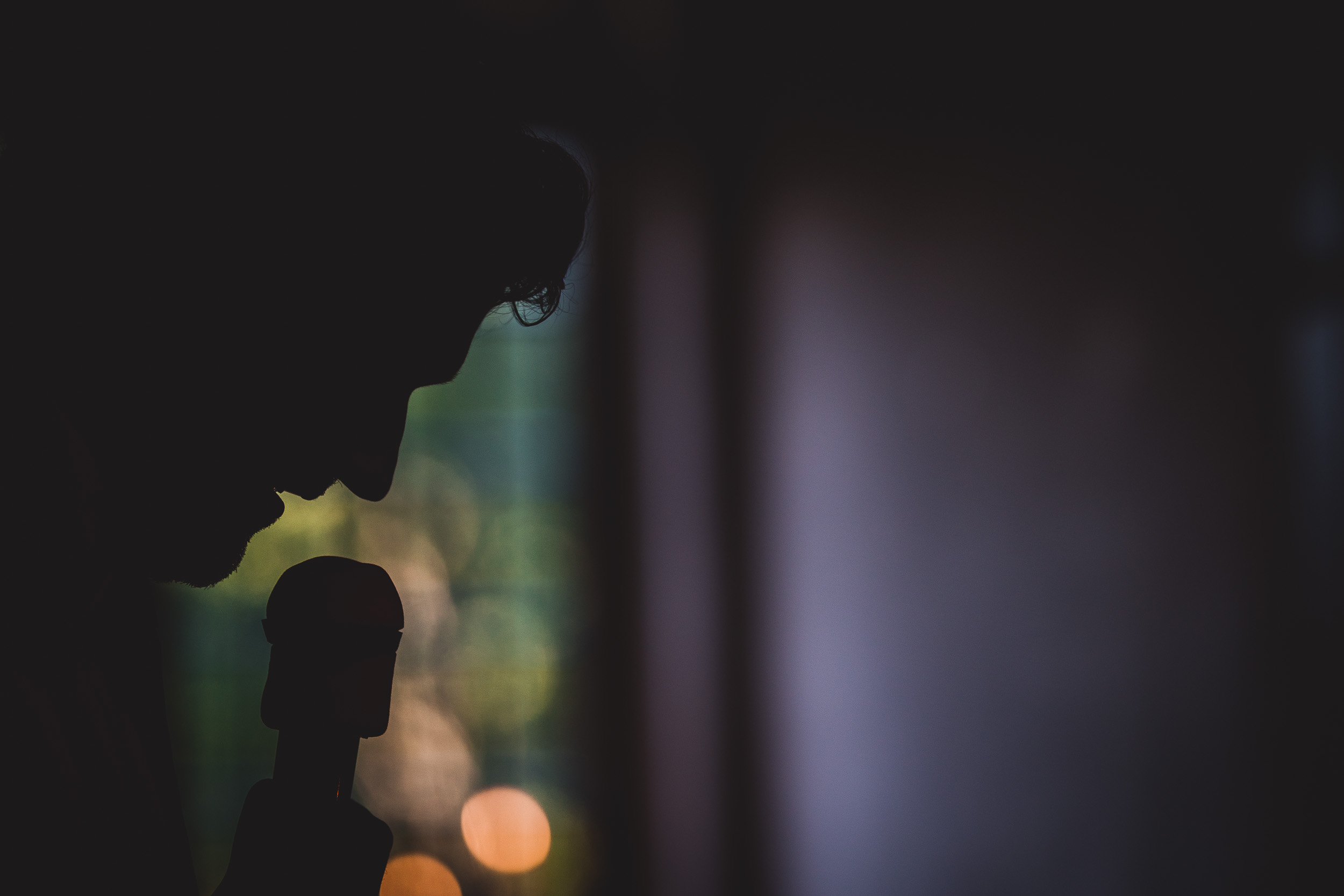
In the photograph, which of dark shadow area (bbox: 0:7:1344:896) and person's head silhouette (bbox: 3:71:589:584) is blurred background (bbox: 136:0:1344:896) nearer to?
dark shadow area (bbox: 0:7:1344:896)

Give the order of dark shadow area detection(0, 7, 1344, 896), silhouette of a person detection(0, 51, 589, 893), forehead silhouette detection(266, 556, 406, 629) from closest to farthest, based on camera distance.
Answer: silhouette of a person detection(0, 51, 589, 893) → forehead silhouette detection(266, 556, 406, 629) → dark shadow area detection(0, 7, 1344, 896)

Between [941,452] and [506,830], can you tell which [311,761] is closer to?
[506,830]

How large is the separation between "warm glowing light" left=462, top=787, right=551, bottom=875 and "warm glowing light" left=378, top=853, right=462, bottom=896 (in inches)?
2.5

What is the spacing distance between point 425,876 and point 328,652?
101 centimetres

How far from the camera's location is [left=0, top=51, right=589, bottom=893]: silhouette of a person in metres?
0.37

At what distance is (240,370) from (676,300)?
2.96ft

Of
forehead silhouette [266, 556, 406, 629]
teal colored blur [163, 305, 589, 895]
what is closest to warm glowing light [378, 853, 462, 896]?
teal colored blur [163, 305, 589, 895]

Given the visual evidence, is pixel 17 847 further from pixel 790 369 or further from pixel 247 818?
pixel 790 369

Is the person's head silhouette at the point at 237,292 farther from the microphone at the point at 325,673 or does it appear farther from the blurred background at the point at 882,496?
the blurred background at the point at 882,496

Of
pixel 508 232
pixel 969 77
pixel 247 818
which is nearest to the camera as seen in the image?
pixel 247 818

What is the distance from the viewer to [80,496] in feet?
1.24

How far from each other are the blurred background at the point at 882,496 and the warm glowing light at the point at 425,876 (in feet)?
0.09

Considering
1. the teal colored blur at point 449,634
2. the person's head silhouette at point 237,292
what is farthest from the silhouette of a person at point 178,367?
the teal colored blur at point 449,634

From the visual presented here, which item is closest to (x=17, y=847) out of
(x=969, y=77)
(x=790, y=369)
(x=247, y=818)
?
(x=247, y=818)
